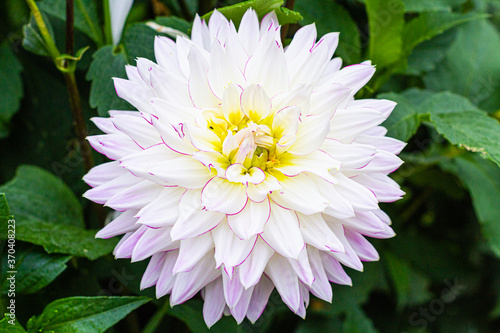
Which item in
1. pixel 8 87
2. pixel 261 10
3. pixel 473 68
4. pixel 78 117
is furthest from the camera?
pixel 473 68

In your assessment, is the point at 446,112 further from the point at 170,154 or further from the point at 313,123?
the point at 170,154

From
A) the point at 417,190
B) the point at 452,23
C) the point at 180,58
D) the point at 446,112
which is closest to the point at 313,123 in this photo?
the point at 180,58

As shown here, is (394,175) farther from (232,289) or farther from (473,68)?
(232,289)

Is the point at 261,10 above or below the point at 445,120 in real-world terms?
above

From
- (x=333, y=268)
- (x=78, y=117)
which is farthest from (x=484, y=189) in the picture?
(x=78, y=117)

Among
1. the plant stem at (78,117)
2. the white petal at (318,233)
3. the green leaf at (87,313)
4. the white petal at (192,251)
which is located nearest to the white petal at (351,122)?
the white petal at (318,233)

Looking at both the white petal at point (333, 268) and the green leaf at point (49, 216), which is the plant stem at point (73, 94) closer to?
the green leaf at point (49, 216)
